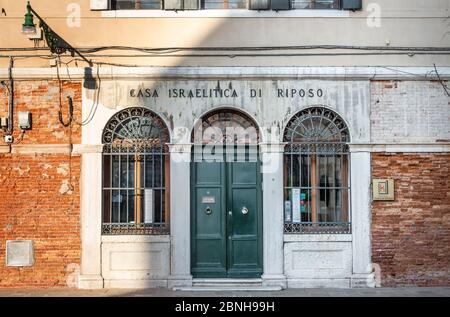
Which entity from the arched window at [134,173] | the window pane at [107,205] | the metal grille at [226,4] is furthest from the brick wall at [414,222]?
the window pane at [107,205]

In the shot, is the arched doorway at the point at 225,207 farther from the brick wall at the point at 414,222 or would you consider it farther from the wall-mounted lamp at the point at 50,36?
the wall-mounted lamp at the point at 50,36

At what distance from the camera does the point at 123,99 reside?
461 inches

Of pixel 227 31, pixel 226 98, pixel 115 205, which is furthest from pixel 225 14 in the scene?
pixel 115 205

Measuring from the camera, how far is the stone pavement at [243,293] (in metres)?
11.0

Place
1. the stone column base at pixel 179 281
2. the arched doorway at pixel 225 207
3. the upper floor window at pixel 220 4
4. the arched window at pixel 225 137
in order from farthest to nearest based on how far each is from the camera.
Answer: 1. the upper floor window at pixel 220 4
2. the arched window at pixel 225 137
3. the arched doorway at pixel 225 207
4. the stone column base at pixel 179 281

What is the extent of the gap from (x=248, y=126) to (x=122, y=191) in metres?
2.56

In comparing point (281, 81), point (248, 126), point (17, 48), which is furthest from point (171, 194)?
point (17, 48)

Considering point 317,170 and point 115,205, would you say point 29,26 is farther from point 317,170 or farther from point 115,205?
point 317,170

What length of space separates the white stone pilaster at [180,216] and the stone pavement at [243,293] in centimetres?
35

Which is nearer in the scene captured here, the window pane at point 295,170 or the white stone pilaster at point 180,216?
the white stone pilaster at point 180,216

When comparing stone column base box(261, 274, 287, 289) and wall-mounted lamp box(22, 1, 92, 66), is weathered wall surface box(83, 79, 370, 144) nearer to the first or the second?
wall-mounted lamp box(22, 1, 92, 66)

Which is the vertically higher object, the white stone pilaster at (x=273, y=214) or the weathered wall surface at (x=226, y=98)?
the weathered wall surface at (x=226, y=98)

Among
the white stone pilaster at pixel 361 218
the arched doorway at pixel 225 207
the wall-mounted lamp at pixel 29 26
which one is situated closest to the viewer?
the wall-mounted lamp at pixel 29 26
